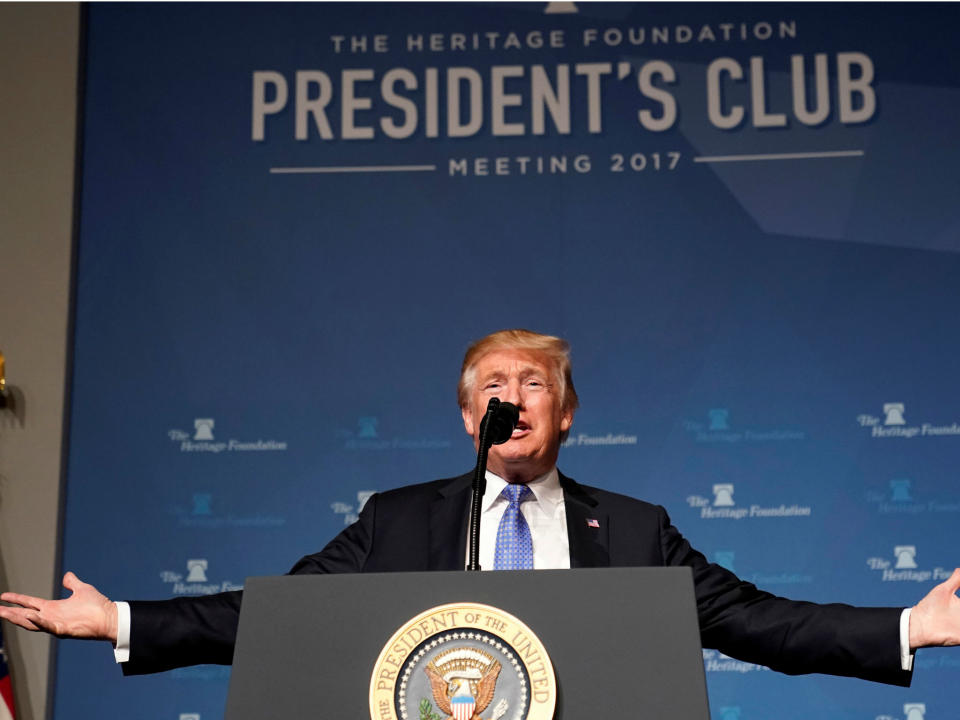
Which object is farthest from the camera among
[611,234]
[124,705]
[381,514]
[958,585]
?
[611,234]

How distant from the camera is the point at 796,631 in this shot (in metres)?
2.14

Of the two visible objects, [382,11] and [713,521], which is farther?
[382,11]

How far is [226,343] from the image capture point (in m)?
4.51

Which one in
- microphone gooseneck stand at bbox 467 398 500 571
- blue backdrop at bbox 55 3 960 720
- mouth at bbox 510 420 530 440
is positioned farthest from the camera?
blue backdrop at bbox 55 3 960 720

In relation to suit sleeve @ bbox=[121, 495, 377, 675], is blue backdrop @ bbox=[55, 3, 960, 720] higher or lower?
higher

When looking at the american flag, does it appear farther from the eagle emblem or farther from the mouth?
the eagle emblem

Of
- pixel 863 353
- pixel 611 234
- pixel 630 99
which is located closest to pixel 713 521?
pixel 863 353

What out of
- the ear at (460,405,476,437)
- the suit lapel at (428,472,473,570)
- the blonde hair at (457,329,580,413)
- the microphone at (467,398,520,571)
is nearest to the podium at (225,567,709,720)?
the microphone at (467,398,520,571)

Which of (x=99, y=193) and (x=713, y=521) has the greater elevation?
(x=99, y=193)

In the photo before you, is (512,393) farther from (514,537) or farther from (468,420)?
(514,537)

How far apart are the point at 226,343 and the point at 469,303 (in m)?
0.89

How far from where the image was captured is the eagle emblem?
1.43 metres

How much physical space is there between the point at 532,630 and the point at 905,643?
81 cm

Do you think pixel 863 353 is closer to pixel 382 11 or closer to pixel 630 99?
pixel 630 99
